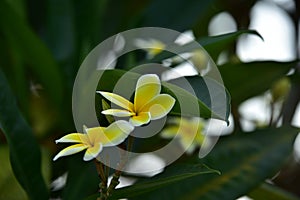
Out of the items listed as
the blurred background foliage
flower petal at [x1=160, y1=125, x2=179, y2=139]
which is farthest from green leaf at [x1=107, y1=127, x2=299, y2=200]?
flower petal at [x1=160, y1=125, x2=179, y2=139]

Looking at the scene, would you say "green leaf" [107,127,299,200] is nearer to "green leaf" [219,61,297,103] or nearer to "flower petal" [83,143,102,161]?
"green leaf" [219,61,297,103]

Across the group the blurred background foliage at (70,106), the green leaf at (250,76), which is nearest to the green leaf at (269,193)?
the blurred background foliage at (70,106)

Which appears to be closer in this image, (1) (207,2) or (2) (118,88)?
(2) (118,88)

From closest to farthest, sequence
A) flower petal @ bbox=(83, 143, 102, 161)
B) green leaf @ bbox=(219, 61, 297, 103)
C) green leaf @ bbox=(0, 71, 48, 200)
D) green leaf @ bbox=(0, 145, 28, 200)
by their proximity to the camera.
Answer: flower petal @ bbox=(83, 143, 102, 161) < green leaf @ bbox=(0, 71, 48, 200) < green leaf @ bbox=(0, 145, 28, 200) < green leaf @ bbox=(219, 61, 297, 103)

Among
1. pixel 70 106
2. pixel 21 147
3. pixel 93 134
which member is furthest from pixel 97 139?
pixel 70 106

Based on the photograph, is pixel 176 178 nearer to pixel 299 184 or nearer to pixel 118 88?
pixel 118 88

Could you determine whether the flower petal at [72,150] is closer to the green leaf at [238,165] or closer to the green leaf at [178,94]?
the green leaf at [178,94]

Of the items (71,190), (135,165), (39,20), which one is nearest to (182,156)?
(135,165)
